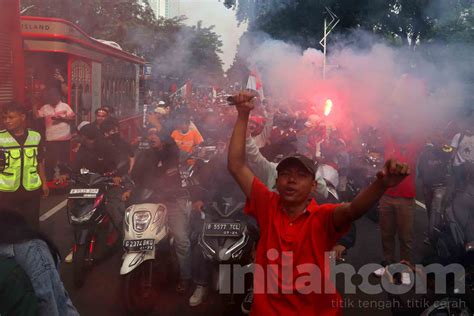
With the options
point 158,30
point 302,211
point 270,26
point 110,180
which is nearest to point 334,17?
point 270,26

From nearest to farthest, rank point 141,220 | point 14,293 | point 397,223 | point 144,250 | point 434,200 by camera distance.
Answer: point 14,293 → point 144,250 → point 141,220 → point 397,223 → point 434,200

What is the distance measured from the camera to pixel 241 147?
9.86ft

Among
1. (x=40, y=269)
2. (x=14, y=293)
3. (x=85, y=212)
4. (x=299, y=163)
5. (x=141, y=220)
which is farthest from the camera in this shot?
(x=85, y=212)

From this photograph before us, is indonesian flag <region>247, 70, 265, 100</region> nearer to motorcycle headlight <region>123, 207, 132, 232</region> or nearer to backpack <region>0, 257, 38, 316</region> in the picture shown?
motorcycle headlight <region>123, 207, 132, 232</region>

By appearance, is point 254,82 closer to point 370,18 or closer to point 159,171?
point 370,18

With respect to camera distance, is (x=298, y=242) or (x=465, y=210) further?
(x=465, y=210)

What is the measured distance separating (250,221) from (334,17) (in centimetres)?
1025

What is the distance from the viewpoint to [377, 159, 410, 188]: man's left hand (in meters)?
2.30

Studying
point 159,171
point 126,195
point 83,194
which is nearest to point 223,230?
point 159,171

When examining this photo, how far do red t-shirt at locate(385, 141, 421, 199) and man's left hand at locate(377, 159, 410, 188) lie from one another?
124 inches

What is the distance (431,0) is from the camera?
346 inches

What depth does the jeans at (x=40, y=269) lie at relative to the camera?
80.7 inches

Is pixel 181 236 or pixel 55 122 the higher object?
pixel 55 122

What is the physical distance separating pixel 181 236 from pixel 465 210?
268 centimetres
